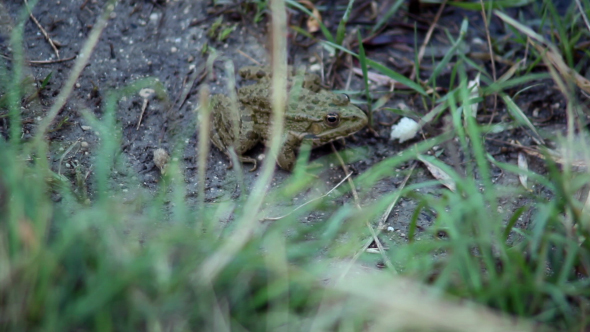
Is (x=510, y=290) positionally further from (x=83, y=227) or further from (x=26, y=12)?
(x=26, y=12)

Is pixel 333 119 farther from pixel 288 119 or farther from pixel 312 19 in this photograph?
pixel 312 19

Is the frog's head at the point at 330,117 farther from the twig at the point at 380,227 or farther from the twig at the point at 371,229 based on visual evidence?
the twig at the point at 380,227

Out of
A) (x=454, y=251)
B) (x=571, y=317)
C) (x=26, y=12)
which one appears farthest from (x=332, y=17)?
(x=571, y=317)

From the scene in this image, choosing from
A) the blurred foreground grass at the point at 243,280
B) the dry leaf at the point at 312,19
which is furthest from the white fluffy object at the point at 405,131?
the blurred foreground grass at the point at 243,280

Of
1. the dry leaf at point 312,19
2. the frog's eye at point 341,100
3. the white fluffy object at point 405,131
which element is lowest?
the white fluffy object at point 405,131

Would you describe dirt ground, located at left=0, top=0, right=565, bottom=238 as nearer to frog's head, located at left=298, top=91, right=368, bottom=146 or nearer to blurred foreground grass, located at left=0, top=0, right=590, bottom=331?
frog's head, located at left=298, top=91, right=368, bottom=146

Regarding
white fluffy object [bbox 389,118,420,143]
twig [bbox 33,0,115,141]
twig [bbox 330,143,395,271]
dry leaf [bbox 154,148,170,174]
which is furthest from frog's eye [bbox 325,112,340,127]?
twig [bbox 33,0,115,141]

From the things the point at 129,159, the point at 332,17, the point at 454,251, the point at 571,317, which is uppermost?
the point at 332,17

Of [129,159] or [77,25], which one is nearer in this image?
[129,159]
